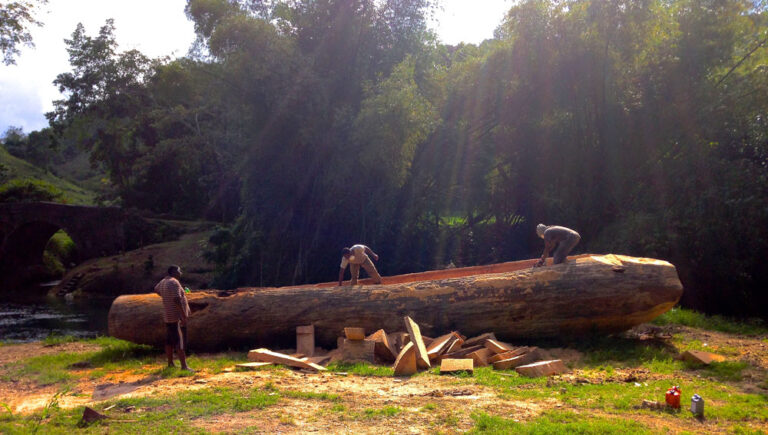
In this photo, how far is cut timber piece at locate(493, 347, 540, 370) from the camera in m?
6.97

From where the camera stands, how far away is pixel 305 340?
28.4 ft

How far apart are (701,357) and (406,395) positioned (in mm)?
3885

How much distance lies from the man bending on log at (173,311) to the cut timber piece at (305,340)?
176 centimetres

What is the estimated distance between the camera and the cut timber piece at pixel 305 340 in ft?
27.9

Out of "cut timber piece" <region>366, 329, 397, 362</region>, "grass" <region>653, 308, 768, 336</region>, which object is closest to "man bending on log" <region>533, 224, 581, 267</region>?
"grass" <region>653, 308, 768, 336</region>

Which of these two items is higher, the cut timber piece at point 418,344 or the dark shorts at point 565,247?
the dark shorts at point 565,247

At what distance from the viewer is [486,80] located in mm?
15789

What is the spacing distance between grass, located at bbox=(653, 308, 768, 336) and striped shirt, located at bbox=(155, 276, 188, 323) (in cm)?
820

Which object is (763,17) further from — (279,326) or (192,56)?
(192,56)

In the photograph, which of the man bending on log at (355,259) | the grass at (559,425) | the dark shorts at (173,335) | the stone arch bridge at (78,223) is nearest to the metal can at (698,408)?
the grass at (559,425)

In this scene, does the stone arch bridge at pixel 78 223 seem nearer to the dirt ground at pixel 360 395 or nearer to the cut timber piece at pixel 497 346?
the dirt ground at pixel 360 395

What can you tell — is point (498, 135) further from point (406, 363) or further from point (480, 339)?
point (406, 363)

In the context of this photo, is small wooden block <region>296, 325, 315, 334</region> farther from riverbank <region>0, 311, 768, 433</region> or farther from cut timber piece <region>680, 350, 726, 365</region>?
cut timber piece <region>680, 350, 726, 365</region>

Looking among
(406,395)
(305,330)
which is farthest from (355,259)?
(406,395)
